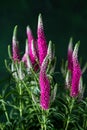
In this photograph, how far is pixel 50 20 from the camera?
2389 mm

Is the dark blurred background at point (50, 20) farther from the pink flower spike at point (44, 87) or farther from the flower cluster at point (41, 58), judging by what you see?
the pink flower spike at point (44, 87)

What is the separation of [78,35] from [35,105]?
40.6 inches

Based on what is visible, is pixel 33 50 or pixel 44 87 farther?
pixel 33 50

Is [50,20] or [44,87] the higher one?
[50,20]

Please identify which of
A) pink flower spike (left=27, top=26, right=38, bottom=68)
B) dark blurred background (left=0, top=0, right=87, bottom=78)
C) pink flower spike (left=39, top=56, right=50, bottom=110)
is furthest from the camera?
dark blurred background (left=0, top=0, right=87, bottom=78)

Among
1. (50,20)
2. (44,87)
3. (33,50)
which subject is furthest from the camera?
(50,20)

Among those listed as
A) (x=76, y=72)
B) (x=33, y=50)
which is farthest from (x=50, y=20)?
(x=76, y=72)

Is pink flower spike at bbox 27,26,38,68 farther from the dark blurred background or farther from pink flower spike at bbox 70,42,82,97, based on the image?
the dark blurred background

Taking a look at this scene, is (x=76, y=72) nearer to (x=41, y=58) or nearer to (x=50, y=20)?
(x=41, y=58)

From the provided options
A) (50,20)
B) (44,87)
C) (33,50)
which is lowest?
(44,87)

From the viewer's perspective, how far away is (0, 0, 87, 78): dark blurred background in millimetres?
2332

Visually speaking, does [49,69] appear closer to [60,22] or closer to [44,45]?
[44,45]

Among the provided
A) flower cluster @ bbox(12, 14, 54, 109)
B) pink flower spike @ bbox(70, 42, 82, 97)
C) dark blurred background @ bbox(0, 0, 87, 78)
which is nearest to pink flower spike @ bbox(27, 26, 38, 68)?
flower cluster @ bbox(12, 14, 54, 109)

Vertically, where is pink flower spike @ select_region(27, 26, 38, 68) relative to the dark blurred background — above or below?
below
